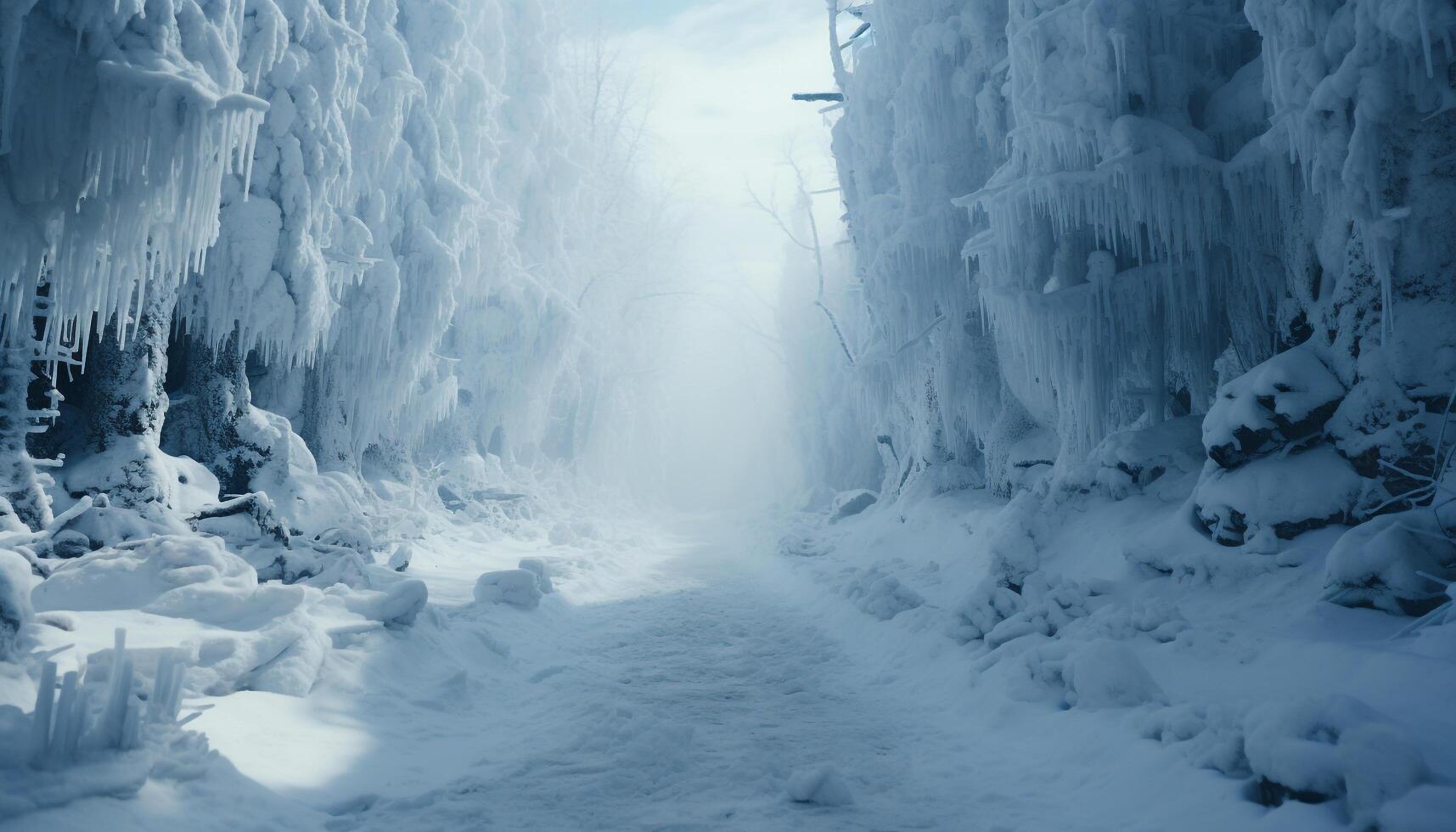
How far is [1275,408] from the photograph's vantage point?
21.1ft

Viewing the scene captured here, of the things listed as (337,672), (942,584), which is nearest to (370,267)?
(337,672)

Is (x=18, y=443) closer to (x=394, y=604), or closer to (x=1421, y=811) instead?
(x=394, y=604)

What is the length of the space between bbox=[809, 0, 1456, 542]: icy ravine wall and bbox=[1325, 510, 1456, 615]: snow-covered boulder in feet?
2.40

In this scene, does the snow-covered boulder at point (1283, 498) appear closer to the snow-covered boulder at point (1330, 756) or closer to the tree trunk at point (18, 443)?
the snow-covered boulder at point (1330, 756)

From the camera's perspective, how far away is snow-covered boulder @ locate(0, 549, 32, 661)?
3725mm

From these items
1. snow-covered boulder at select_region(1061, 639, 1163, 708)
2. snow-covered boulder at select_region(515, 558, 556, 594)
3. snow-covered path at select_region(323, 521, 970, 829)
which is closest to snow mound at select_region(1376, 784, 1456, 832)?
snow-covered path at select_region(323, 521, 970, 829)

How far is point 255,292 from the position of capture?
10.1 meters

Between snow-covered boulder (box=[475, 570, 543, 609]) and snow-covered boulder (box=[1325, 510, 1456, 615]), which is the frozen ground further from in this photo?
snow-covered boulder (box=[475, 570, 543, 609])

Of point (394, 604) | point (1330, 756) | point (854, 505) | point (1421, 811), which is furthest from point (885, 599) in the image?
point (854, 505)

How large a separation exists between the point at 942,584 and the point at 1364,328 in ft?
18.2

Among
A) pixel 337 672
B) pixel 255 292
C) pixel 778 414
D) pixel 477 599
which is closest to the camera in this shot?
pixel 337 672

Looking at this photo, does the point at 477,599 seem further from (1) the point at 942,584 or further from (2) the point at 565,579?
(1) the point at 942,584

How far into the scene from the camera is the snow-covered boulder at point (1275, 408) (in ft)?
20.9

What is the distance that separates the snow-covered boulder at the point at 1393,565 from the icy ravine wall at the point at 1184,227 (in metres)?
0.73
